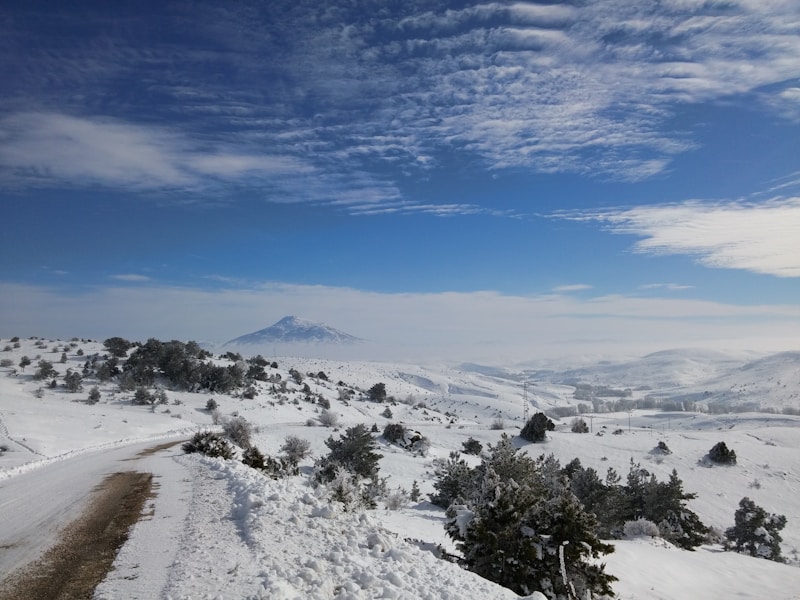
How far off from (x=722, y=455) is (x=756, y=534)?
59.1ft

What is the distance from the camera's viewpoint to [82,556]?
769 centimetres

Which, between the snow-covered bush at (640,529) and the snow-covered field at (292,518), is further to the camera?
the snow-covered bush at (640,529)

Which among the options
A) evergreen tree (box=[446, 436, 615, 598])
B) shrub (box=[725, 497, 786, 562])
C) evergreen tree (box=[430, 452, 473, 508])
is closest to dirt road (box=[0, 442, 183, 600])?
evergreen tree (box=[446, 436, 615, 598])

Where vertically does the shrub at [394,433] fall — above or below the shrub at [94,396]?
below

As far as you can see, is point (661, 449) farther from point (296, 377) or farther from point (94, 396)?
point (296, 377)

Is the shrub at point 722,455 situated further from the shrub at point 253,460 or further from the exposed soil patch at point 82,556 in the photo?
the exposed soil patch at point 82,556

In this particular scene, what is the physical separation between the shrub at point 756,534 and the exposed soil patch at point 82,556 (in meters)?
27.3

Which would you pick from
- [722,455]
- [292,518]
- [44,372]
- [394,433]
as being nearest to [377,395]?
[394,433]

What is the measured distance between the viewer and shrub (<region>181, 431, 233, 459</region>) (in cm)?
2111

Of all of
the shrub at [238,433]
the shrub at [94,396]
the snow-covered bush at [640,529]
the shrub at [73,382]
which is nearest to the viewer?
the snow-covered bush at [640,529]

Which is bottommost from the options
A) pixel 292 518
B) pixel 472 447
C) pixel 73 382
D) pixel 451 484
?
pixel 472 447

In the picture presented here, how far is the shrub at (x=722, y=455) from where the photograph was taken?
3978 cm

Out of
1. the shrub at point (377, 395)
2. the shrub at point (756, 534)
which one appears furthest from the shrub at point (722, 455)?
the shrub at point (377, 395)

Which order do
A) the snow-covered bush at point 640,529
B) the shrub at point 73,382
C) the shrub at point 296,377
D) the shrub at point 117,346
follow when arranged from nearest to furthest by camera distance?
1. the snow-covered bush at point 640,529
2. the shrub at point 73,382
3. the shrub at point 117,346
4. the shrub at point 296,377
